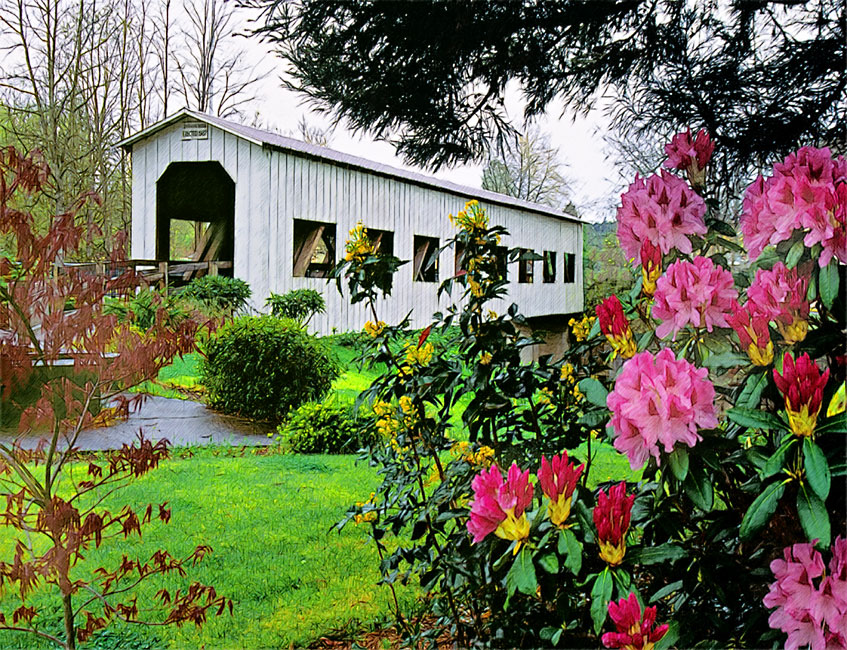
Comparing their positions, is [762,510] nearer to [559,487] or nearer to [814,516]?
[814,516]

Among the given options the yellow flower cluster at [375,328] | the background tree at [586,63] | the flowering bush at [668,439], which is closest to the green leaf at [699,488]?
the flowering bush at [668,439]

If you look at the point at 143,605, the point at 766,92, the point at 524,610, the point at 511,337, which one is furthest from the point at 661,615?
the point at 766,92

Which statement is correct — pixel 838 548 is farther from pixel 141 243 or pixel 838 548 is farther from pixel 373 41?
pixel 141 243

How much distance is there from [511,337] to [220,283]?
2.57ft

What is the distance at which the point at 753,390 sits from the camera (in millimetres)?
894

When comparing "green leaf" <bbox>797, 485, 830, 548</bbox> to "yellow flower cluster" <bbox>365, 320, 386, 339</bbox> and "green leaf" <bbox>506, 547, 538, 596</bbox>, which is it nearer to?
"green leaf" <bbox>506, 547, 538, 596</bbox>

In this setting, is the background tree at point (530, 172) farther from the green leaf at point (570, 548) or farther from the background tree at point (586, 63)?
the green leaf at point (570, 548)

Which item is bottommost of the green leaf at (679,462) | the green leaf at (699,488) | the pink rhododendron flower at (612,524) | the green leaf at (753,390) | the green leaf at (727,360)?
the pink rhododendron flower at (612,524)

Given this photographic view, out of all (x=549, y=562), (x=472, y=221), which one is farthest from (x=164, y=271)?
(x=549, y=562)

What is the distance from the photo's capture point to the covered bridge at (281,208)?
179cm

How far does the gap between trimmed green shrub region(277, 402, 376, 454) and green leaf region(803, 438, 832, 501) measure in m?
1.56

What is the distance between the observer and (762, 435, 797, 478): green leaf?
77cm

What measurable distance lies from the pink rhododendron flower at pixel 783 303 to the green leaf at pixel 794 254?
0.04 metres

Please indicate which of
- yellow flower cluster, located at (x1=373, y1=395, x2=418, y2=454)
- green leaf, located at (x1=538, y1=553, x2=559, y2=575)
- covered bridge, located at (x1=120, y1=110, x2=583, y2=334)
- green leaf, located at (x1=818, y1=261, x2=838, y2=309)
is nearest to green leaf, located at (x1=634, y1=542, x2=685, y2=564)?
green leaf, located at (x1=538, y1=553, x2=559, y2=575)
